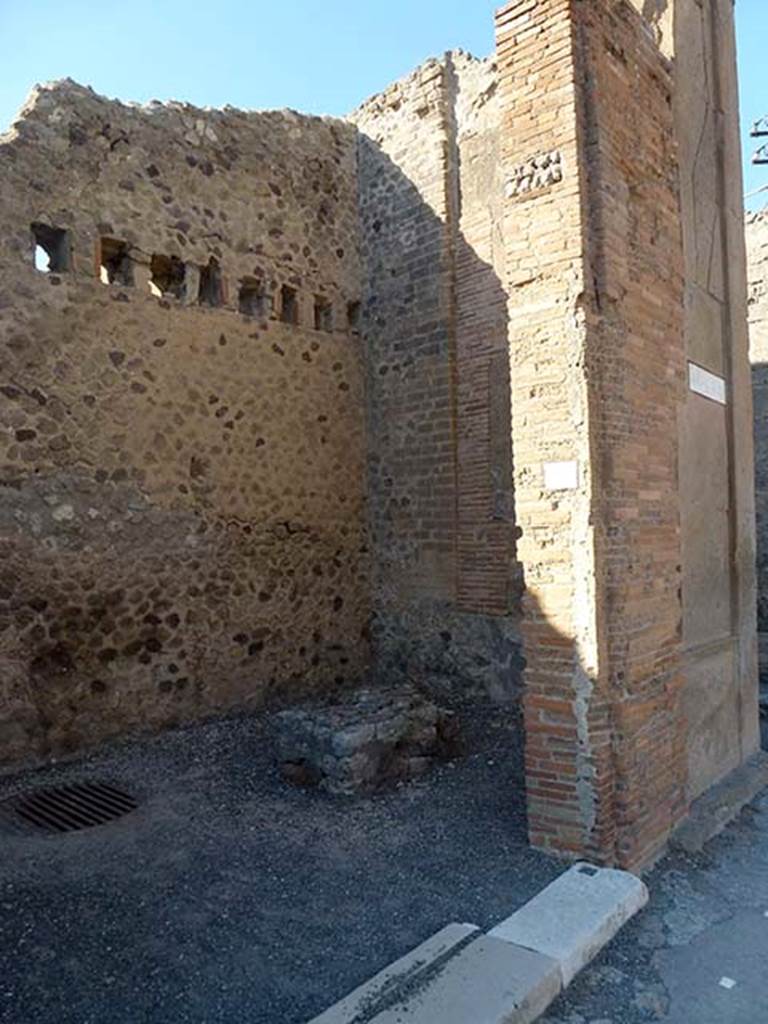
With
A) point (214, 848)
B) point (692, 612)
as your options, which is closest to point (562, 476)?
point (692, 612)

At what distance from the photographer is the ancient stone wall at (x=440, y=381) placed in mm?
7668

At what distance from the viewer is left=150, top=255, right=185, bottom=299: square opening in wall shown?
7168 mm

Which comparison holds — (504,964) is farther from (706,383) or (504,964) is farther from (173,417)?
(173,417)

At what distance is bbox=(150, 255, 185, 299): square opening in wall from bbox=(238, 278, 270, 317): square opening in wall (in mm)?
721

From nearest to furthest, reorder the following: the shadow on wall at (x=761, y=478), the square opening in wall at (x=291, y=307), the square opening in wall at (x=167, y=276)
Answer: the square opening in wall at (x=167, y=276) < the square opening in wall at (x=291, y=307) < the shadow on wall at (x=761, y=478)

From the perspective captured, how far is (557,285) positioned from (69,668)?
4779 mm

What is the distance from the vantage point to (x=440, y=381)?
8.13m

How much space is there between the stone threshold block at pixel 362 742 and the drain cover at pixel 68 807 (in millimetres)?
1192

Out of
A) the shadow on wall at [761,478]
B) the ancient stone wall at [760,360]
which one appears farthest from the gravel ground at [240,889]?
the ancient stone wall at [760,360]

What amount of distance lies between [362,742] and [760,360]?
798 cm

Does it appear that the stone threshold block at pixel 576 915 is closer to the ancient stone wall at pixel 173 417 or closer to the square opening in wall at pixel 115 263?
the ancient stone wall at pixel 173 417

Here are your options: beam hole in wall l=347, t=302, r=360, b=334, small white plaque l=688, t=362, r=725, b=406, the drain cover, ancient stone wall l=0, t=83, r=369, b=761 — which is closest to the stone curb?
the drain cover

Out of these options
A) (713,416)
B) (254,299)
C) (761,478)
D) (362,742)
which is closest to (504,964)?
(362,742)

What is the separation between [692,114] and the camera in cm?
565
